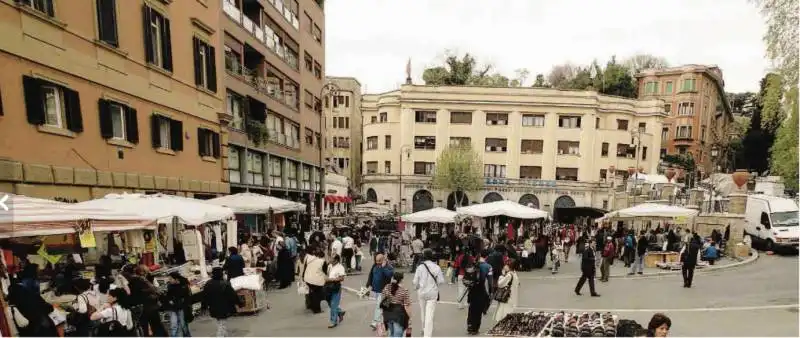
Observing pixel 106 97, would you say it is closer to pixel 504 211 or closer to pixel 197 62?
pixel 197 62

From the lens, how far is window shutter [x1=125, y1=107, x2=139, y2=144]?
13352 millimetres

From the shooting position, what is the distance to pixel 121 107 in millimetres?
13219

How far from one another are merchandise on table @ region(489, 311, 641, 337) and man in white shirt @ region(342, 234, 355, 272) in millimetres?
8564

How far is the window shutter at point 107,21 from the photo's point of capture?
12.2 m

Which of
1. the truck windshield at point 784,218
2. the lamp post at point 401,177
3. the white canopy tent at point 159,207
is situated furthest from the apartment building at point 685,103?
the white canopy tent at point 159,207

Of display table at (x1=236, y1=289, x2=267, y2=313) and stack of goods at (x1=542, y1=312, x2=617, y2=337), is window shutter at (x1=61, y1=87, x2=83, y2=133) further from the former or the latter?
stack of goods at (x1=542, y1=312, x2=617, y2=337)

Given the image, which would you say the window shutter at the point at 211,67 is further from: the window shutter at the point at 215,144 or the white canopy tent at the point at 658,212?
the white canopy tent at the point at 658,212

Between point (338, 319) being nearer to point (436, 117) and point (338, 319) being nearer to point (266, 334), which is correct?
point (266, 334)

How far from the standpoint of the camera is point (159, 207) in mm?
9547

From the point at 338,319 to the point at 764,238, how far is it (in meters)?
20.4

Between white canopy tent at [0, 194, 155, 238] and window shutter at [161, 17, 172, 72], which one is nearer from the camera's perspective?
white canopy tent at [0, 194, 155, 238]

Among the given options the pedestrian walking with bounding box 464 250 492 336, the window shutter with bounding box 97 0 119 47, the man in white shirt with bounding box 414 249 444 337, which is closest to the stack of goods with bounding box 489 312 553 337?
the pedestrian walking with bounding box 464 250 492 336

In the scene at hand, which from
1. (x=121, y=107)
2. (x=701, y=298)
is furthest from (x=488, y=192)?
(x=121, y=107)

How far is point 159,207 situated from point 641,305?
12066 mm
